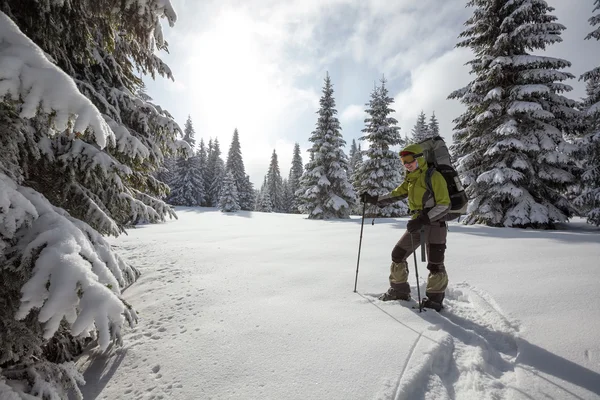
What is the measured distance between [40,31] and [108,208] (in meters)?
A: 2.03

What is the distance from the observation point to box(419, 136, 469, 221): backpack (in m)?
3.52

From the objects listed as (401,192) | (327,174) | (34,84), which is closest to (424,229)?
(401,192)

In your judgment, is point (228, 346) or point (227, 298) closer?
point (228, 346)

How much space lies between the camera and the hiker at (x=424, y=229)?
3.24m

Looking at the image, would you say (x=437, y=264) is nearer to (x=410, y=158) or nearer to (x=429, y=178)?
(x=429, y=178)

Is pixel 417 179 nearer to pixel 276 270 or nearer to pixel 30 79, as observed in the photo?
pixel 276 270

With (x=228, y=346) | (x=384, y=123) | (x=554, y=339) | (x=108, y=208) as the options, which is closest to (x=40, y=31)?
(x=108, y=208)

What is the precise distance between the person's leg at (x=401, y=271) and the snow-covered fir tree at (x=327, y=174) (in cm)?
1532

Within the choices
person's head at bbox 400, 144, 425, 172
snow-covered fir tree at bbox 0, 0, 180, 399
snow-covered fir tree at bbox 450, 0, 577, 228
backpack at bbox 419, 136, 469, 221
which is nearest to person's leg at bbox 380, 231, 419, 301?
backpack at bbox 419, 136, 469, 221

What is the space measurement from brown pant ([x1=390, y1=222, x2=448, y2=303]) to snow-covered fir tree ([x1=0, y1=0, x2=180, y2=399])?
10.3 feet

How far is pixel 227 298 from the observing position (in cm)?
357

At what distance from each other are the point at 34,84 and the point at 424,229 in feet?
12.5

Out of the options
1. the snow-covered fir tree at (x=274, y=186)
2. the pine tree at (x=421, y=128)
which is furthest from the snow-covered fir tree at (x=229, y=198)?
the pine tree at (x=421, y=128)

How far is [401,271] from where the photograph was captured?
3572mm
